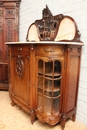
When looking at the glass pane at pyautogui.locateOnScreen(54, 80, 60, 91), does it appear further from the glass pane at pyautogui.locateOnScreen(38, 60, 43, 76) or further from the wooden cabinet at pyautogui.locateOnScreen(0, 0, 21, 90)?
the wooden cabinet at pyautogui.locateOnScreen(0, 0, 21, 90)

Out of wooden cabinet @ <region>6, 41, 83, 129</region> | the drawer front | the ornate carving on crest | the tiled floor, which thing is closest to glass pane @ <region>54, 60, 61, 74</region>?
wooden cabinet @ <region>6, 41, 83, 129</region>

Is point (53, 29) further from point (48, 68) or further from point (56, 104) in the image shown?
point (56, 104)

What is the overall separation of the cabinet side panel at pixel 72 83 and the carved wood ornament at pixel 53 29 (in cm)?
30

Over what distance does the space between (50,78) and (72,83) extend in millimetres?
325

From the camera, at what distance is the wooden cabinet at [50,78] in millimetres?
1397

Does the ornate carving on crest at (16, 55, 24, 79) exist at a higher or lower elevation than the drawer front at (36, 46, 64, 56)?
lower

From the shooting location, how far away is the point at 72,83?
61.1 inches

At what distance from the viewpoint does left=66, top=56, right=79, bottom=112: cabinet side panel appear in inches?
58.4

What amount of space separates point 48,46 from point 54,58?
153 mm

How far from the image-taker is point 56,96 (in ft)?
4.92

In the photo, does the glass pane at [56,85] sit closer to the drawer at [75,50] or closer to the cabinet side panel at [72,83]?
the cabinet side panel at [72,83]

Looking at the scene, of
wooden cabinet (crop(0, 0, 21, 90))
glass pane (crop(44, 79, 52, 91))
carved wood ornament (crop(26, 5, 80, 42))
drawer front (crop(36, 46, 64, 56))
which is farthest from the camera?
wooden cabinet (crop(0, 0, 21, 90))

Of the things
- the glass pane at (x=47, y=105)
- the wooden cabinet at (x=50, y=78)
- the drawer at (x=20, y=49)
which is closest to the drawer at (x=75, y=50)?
the wooden cabinet at (x=50, y=78)

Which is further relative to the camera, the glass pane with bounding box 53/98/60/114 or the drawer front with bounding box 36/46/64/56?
the glass pane with bounding box 53/98/60/114
